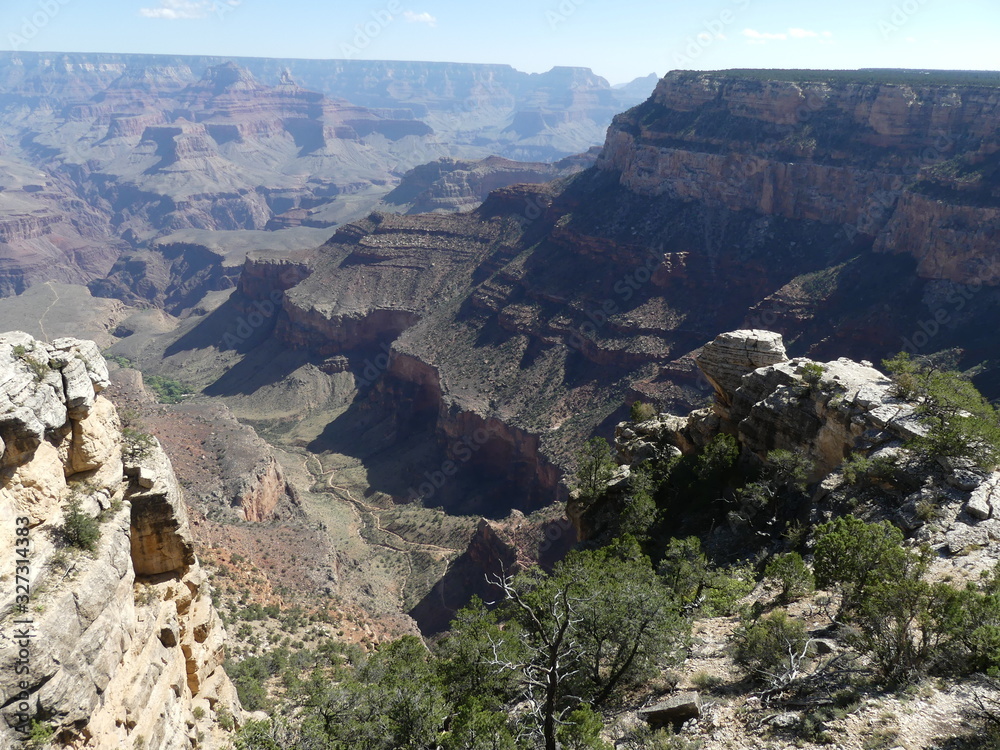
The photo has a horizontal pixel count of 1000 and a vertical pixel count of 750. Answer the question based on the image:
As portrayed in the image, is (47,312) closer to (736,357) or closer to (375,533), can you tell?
(375,533)

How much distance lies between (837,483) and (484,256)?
87.8 meters

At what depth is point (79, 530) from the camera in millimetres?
18625

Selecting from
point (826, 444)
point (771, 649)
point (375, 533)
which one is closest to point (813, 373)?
point (826, 444)

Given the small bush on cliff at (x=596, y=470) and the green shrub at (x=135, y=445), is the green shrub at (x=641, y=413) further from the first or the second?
the green shrub at (x=135, y=445)

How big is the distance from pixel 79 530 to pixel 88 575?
1.44 metres

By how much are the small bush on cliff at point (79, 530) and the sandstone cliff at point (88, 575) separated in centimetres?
5

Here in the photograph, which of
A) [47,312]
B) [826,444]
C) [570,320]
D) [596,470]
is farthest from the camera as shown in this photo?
[47,312]

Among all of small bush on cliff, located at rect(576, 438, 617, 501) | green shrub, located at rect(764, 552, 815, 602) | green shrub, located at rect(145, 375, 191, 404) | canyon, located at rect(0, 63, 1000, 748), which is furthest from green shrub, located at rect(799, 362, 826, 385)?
green shrub, located at rect(145, 375, 191, 404)

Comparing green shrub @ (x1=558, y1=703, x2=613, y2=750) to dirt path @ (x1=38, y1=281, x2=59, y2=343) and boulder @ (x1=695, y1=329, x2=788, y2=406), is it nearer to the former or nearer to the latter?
boulder @ (x1=695, y1=329, x2=788, y2=406)

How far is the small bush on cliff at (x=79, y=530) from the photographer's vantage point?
18.5 m

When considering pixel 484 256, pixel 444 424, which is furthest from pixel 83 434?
pixel 484 256

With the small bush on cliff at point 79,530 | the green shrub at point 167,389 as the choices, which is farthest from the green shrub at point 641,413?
the green shrub at point 167,389

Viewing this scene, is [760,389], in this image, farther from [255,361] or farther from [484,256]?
[255,361]

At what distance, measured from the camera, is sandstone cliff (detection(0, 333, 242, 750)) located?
52.7ft
